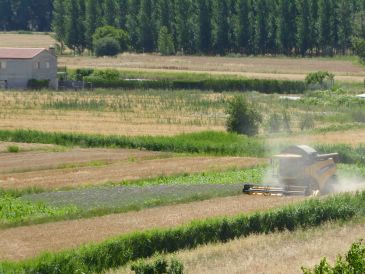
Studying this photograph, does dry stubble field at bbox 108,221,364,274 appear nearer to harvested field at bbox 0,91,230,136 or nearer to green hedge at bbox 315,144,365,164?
green hedge at bbox 315,144,365,164

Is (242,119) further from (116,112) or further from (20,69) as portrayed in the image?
(20,69)

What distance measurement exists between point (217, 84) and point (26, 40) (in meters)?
66.2

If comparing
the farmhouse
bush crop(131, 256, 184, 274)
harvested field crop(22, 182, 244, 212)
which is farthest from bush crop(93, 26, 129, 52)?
bush crop(131, 256, 184, 274)

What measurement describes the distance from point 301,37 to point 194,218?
99358mm

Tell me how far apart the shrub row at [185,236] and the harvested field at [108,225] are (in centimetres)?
133

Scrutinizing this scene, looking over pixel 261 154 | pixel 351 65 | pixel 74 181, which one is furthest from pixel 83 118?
pixel 351 65

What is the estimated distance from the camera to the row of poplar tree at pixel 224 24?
424 ft

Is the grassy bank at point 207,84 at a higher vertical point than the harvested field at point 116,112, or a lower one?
lower

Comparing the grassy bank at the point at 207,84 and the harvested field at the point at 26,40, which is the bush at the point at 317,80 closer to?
the grassy bank at the point at 207,84

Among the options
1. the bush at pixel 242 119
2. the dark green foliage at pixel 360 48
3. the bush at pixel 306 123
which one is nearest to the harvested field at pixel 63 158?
the bush at pixel 242 119

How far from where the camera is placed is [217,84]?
3696 inches

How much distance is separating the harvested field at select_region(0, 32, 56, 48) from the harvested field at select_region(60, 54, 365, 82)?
11807 mm

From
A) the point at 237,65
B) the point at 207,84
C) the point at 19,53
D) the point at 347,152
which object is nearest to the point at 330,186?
the point at 347,152

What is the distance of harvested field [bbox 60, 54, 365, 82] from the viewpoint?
111438 mm
